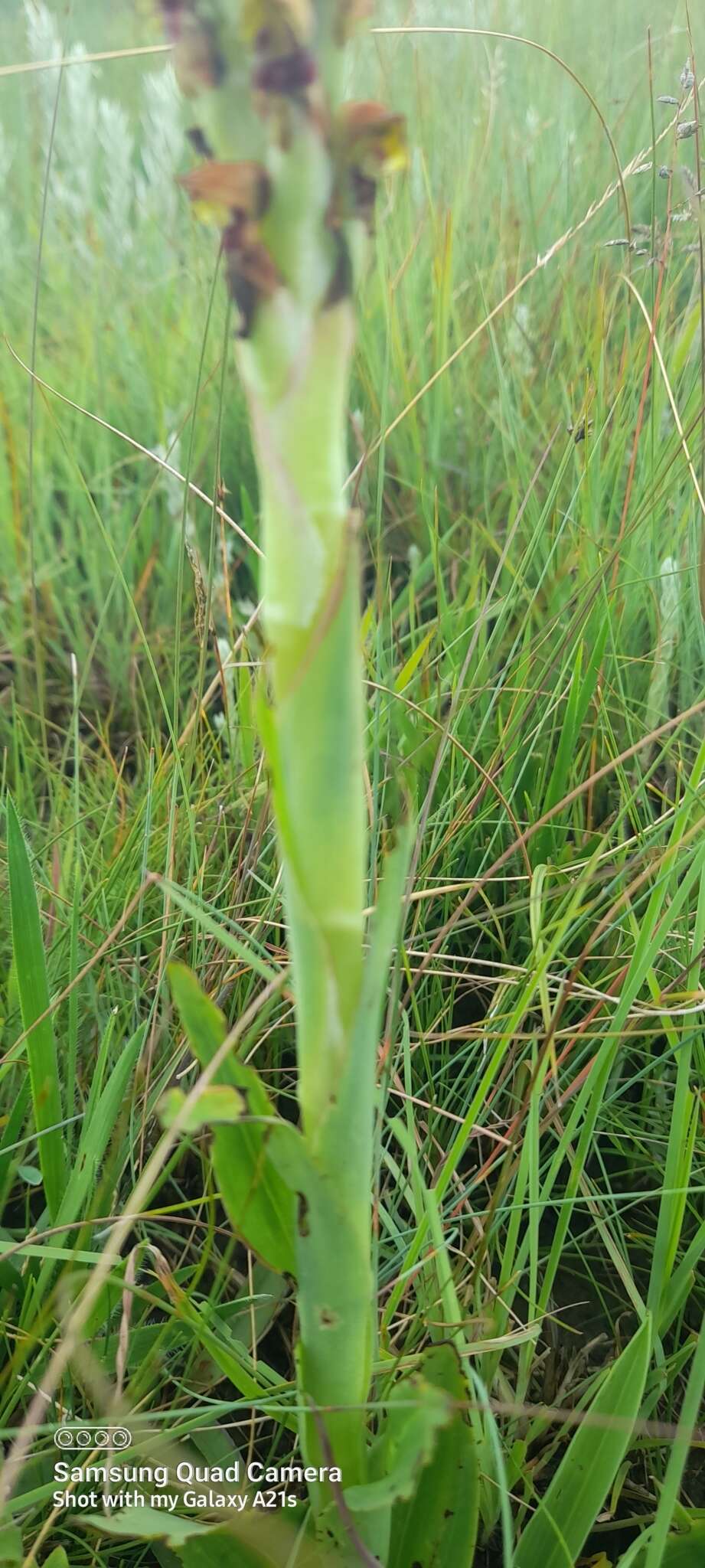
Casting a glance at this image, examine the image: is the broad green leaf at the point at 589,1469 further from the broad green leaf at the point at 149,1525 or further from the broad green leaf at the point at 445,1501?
the broad green leaf at the point at 149,1525

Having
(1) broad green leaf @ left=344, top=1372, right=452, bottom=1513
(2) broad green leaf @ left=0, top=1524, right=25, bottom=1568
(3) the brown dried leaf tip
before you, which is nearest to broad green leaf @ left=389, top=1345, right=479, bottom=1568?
(1) broad green leaf @ left=344, top=1372, right=452, bottom=1513

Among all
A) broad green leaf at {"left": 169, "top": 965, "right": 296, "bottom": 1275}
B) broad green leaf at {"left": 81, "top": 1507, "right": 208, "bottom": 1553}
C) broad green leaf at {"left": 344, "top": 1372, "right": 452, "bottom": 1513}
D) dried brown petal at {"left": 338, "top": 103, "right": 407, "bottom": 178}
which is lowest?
broad green leaf at {"left": 81, "top": 1507, "right": 208, "bottom": 1553}

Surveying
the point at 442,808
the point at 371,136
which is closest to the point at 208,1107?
the point at 371,136

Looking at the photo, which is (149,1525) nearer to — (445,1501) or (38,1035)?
(445,1501)

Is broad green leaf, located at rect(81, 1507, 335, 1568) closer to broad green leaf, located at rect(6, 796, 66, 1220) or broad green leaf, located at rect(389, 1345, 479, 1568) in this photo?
broad green leaf, located at rect(389, 1345, 479, 1568)

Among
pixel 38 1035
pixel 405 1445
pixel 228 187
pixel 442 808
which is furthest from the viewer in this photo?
pixel 442 808

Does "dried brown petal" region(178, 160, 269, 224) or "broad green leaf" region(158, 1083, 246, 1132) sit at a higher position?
"dried brown petal" region(178, 160, 269, 224)

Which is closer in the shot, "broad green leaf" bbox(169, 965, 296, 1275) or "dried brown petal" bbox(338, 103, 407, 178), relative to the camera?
"dried brown petal" bbox(338, 103, 407, 178)
